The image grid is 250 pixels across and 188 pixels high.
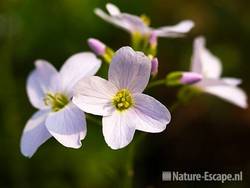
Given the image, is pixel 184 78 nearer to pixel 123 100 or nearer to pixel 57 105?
pixel 123 100

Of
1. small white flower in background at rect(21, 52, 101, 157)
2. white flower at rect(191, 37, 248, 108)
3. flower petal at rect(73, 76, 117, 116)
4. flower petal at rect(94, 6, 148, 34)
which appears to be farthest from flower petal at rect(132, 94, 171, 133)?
white flower at rect(191, 37, 248, 108)

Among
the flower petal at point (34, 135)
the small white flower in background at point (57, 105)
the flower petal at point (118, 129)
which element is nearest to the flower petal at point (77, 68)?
the small white flower in background at point (57, 105)

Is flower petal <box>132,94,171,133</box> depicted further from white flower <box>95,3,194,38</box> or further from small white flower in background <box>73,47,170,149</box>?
white flower <box>95,3,194,38</box>

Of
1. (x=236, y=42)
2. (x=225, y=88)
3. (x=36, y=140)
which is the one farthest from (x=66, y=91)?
(x=236, y=42)

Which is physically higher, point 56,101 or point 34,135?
point 56,101

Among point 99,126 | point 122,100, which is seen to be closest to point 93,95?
point 122,100

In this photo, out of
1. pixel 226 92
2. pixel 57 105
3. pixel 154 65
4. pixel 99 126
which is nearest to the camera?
pixel 154 65

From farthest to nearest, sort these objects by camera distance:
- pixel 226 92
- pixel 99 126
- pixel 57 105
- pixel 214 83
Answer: pixel 99 126
pixel 226 92
pixel 214 83
pixel 57 105

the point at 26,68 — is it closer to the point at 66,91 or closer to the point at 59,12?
the point at 59,12
